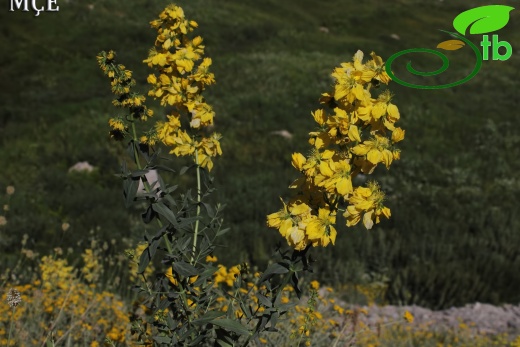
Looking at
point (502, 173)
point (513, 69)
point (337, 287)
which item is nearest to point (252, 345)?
point (337, 287)

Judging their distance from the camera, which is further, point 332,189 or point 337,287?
point 337,287

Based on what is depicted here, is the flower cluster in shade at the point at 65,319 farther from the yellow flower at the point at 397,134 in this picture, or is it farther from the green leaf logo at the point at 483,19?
the green leaf logo at the point at 483,19

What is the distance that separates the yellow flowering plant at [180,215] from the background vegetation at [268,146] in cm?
274

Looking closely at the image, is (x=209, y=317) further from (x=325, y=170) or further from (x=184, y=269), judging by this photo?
(x=325, y=170)

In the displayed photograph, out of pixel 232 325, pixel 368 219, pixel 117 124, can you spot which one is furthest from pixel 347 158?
pixel 117 124

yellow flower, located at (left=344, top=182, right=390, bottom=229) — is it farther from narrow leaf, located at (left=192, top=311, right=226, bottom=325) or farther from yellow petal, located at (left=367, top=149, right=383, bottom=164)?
narrow leaf, located at (left=192, top=311, right=226, bottom=325)

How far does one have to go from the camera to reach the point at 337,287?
21.0 ft

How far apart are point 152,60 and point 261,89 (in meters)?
16.4

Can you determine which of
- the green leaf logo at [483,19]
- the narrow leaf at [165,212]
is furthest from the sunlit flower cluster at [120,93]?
the green leaf logo at [483,19]

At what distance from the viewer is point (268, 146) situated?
528 inches

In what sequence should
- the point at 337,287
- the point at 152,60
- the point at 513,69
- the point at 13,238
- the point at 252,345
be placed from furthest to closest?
the point at 513,69
the point at 13,238
the point at 337,287
the point at 252,345
the point at 152,60

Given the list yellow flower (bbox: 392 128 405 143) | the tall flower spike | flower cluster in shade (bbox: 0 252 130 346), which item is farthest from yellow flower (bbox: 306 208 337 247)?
flower cluster in shade (bbox: 0 252 130 346)

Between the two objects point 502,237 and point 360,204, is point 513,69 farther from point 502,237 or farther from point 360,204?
point 360,204

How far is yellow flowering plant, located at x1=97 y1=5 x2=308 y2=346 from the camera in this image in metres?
2.15
